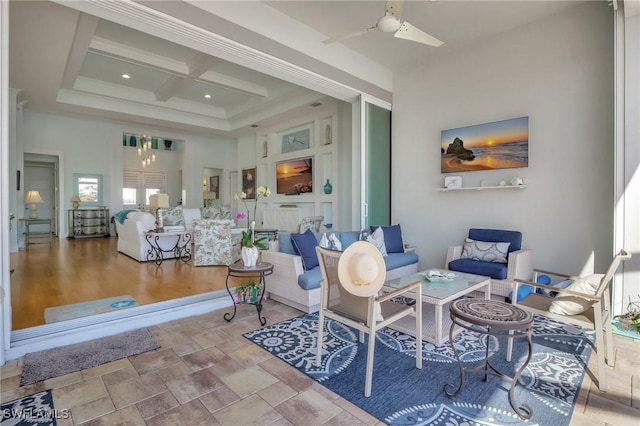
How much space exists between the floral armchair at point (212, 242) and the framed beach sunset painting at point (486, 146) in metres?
3.72

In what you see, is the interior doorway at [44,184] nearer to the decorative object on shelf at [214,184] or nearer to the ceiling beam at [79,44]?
the decorative object on shelf at [214,184]

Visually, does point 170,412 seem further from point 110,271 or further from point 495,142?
point 495,142

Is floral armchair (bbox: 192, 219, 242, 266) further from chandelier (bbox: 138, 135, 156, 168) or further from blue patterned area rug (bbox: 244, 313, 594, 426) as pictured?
chandelier (bbox: 138, 135, 156, 168)

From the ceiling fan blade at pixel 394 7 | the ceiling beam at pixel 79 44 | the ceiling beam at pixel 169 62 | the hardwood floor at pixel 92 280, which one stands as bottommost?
the hardwood floor at pixel 92 280

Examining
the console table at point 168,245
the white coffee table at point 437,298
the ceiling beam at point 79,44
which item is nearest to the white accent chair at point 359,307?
the white coffee table at point 437,298

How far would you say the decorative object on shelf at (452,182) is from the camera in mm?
4660

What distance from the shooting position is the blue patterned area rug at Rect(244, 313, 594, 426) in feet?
5.94

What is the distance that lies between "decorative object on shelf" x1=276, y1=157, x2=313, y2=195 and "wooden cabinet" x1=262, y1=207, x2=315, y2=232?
44cm

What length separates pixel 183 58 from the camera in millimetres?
5641

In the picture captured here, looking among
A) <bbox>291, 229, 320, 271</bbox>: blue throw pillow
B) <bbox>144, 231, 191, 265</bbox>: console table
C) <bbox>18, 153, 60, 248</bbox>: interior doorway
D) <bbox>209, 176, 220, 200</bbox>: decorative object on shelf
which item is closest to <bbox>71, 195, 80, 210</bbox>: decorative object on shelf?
<bbox>18, 153, 60, 248</bbox>: interior doorway

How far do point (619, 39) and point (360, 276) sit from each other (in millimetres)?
3688

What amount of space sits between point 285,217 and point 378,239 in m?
4.13

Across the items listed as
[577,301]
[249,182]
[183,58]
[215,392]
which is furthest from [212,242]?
[577,301]

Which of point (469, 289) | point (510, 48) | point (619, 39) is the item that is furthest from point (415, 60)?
point (469, 289)
